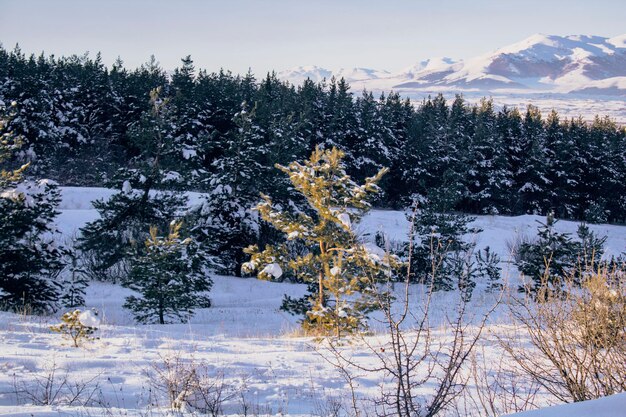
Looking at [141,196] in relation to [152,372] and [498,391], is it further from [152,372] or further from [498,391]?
[498,391]

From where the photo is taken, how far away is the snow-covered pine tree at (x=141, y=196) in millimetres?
17812

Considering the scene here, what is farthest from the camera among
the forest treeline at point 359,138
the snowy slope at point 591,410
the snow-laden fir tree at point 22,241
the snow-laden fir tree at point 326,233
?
the forest treeline at point 359,138

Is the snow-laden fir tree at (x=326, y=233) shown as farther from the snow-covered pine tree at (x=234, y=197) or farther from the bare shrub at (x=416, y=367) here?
the snow-covered pine tree at (x=234, y=197)

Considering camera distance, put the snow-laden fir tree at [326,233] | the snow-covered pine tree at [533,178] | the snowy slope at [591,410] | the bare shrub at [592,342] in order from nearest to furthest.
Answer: the snowy slope at [591,410] → the bare shrub at [592,342] → the snow-laden fir tree at [326,233] → the snow-covered pine tree at [533,178]

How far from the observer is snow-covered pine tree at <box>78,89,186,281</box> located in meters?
17.8

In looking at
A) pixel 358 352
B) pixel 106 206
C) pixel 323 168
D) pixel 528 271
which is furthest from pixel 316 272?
pixel 106 206

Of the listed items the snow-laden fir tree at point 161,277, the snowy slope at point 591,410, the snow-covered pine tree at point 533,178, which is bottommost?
the snow-laden fir tree at point 161,277

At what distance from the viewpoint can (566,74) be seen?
19288 centimetres

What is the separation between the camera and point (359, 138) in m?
39.8

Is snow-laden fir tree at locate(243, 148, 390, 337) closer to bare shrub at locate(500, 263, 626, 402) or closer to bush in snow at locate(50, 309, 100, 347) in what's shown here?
bush in snow at locate(50, 309, 100, 347)

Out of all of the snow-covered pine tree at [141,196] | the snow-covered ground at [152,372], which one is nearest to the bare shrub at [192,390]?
the snow-covered ground at [152,372]

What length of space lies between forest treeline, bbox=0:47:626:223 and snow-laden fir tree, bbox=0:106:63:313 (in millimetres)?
18726

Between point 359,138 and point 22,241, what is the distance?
3014 cm

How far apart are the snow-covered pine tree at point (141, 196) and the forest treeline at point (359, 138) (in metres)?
13.3
